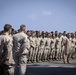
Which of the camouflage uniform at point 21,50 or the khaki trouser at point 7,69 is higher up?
the camouflage uniform at point 21,50

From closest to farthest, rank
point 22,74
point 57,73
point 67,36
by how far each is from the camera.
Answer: point 22,74
point 57,73
point 67,36

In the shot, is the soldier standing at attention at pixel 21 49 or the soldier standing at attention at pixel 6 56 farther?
the soldier standing at attention at pixel 21 49

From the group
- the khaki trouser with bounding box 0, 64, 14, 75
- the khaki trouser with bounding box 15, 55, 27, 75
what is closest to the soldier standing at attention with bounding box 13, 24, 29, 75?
the khaki trouser with bounding box 15, 55, 27, 75

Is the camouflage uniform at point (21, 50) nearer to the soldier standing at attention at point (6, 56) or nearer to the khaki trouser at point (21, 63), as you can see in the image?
the khaki trouser at point (21, 63)

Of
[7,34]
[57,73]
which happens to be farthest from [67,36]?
[7,34]

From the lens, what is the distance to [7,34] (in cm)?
934

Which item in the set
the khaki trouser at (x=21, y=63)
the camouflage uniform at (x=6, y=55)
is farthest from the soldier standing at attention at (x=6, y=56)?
the khaki trouser at (x=21, y=63)

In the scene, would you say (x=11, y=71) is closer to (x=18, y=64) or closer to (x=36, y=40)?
(x=18, y=64)

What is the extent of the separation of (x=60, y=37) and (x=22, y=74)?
11175 millimetres

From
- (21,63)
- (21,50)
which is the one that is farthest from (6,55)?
(21,50)

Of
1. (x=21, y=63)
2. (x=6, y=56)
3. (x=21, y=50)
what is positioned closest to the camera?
(x=6, y=56)

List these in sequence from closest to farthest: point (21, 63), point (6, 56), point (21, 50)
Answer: point (6, 56)
point (21, 63)
point (21, 50)

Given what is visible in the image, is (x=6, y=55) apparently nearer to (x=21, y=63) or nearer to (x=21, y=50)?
(x=21, y=63)

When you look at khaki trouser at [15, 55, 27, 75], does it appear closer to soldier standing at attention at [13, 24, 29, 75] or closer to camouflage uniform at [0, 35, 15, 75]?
soldier standing at attention at [13, 24, 29, 75]
